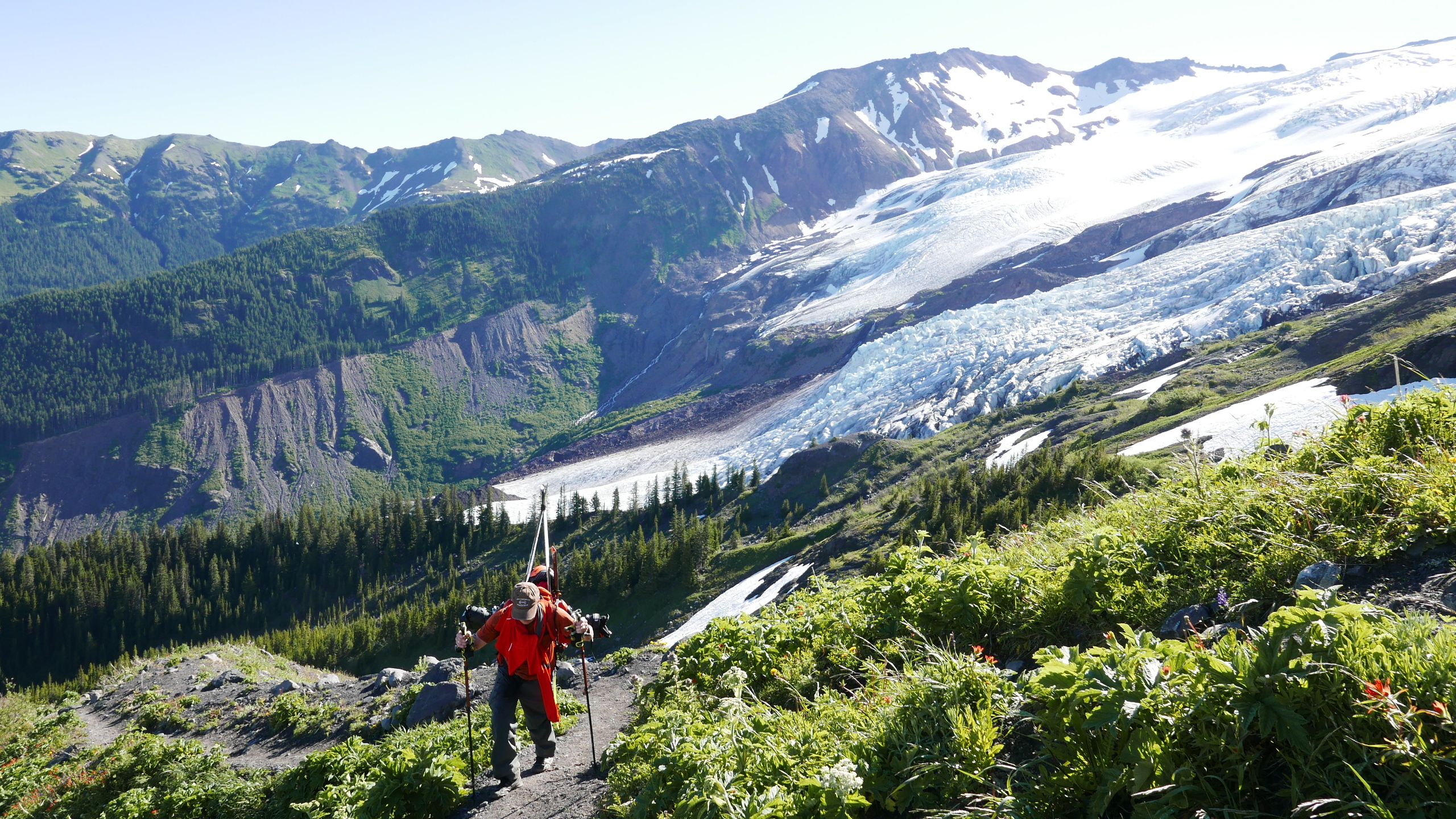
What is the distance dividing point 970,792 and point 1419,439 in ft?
16.3

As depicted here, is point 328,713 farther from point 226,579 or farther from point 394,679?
point 226,579

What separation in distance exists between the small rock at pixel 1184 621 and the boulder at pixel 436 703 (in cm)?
1315

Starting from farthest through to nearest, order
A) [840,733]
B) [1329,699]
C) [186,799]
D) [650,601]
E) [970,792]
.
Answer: [650,601] → [186,799] → [840,733] → [970,792] → [1329,699]

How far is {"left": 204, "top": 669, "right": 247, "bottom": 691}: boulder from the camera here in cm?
2438

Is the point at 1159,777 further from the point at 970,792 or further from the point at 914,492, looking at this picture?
the point at 914,492

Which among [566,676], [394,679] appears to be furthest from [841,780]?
[394,679]

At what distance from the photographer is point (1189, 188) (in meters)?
151

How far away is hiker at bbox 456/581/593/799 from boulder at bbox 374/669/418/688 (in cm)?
1257

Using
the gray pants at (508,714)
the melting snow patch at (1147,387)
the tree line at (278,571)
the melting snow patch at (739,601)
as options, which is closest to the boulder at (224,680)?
the melting snow patch at (739,601)

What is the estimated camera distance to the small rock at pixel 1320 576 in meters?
4.68

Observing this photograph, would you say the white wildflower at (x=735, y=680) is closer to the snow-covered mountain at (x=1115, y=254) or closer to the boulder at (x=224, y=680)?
the boulder at (x=224, y=680)

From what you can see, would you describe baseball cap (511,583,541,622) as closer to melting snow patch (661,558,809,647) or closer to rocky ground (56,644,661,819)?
rocky ground (56,644,661,819)

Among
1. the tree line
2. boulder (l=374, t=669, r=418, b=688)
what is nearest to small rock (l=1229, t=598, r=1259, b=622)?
boulder (l=374, t=669, r=418, b=688)

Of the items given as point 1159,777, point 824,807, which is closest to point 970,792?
point 824,807
